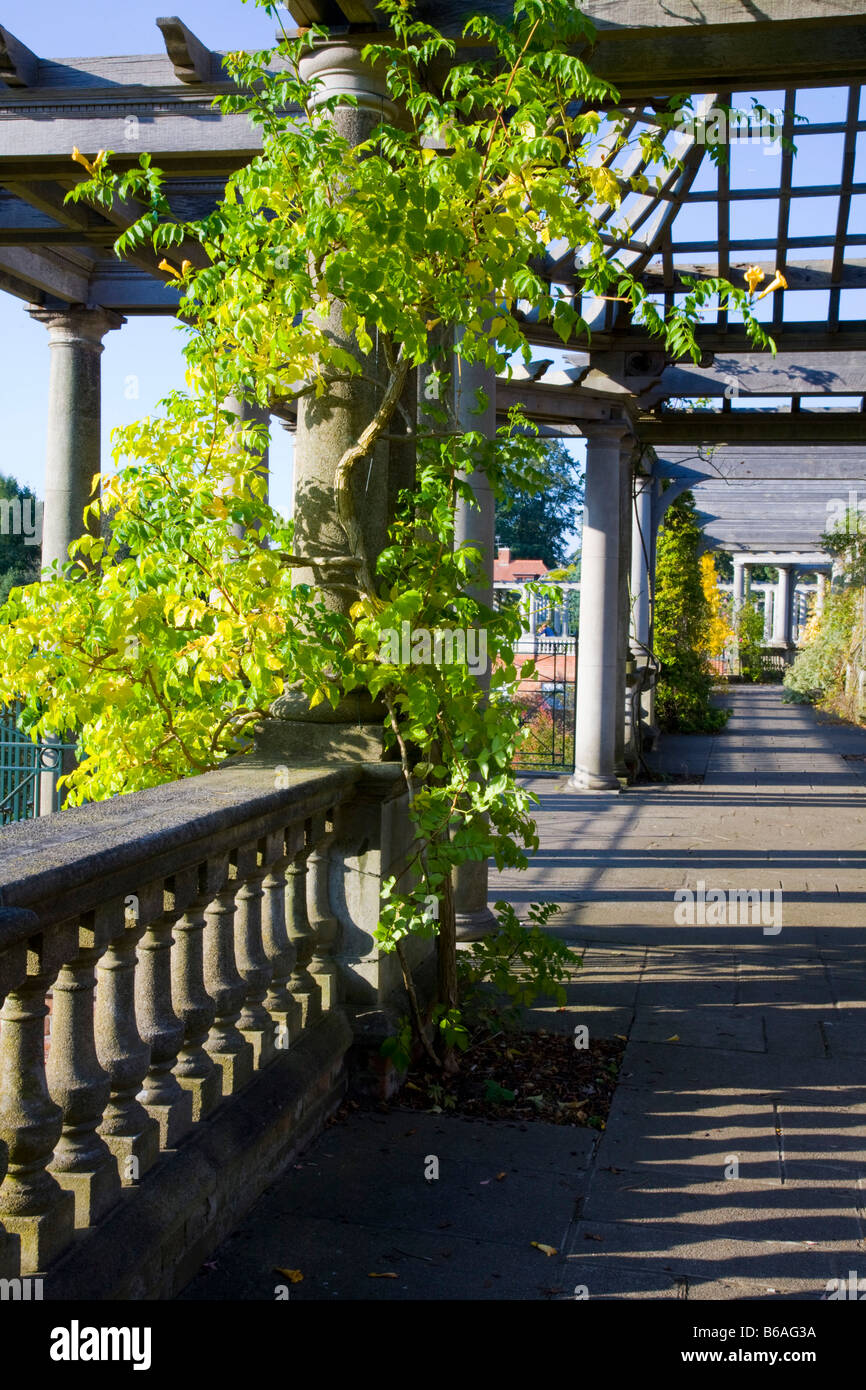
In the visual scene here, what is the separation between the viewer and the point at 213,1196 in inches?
109

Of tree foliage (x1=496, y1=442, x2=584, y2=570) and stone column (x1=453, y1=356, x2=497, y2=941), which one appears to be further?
tree foliage (x1=496, y1=442, x2=584, y2=570)

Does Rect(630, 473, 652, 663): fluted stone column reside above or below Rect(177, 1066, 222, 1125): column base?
above

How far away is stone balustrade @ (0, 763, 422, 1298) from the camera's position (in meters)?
2.16

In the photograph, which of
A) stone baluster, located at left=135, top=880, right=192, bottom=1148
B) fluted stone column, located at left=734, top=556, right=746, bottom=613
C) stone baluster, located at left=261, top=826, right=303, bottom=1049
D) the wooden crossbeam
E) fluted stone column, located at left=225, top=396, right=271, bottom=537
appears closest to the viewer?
stone baluster, located at left=135, top=880, right=192, bottom=1148

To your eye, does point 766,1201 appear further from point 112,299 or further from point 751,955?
point 112,299

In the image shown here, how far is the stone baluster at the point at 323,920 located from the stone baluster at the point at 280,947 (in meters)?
0.21

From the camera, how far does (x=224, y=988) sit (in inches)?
122

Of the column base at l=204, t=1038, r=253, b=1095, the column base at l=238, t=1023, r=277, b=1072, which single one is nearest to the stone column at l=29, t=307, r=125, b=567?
the column base at l=238, t=1023, r=277, b=1072

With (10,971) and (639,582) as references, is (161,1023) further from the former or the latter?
(639,582)

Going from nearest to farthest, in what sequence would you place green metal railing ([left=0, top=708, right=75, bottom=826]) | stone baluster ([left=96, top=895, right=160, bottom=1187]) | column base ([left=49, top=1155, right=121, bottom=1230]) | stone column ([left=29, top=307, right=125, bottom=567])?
column base ([left=49, top=1155, right=121, bottom=1230])
stone baluster ([left=96, top=895, right=160, bottom=1187])
stone column ([left=29, top=307, right=125, bottom=567])
green metal railing ([left=0, top=708, right=75, bottom=826])

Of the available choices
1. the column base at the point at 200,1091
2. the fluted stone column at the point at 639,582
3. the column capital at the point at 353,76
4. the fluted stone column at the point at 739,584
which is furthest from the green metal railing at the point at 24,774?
the fluted stone column at the point at 739,584

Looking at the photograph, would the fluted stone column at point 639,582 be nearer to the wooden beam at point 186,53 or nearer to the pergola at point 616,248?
the pergola at point 616,248

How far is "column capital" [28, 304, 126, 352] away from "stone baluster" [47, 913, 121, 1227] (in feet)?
25.4

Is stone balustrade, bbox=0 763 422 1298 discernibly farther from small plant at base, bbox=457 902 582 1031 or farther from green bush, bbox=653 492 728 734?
green bush, bbox=653 492 728 734
